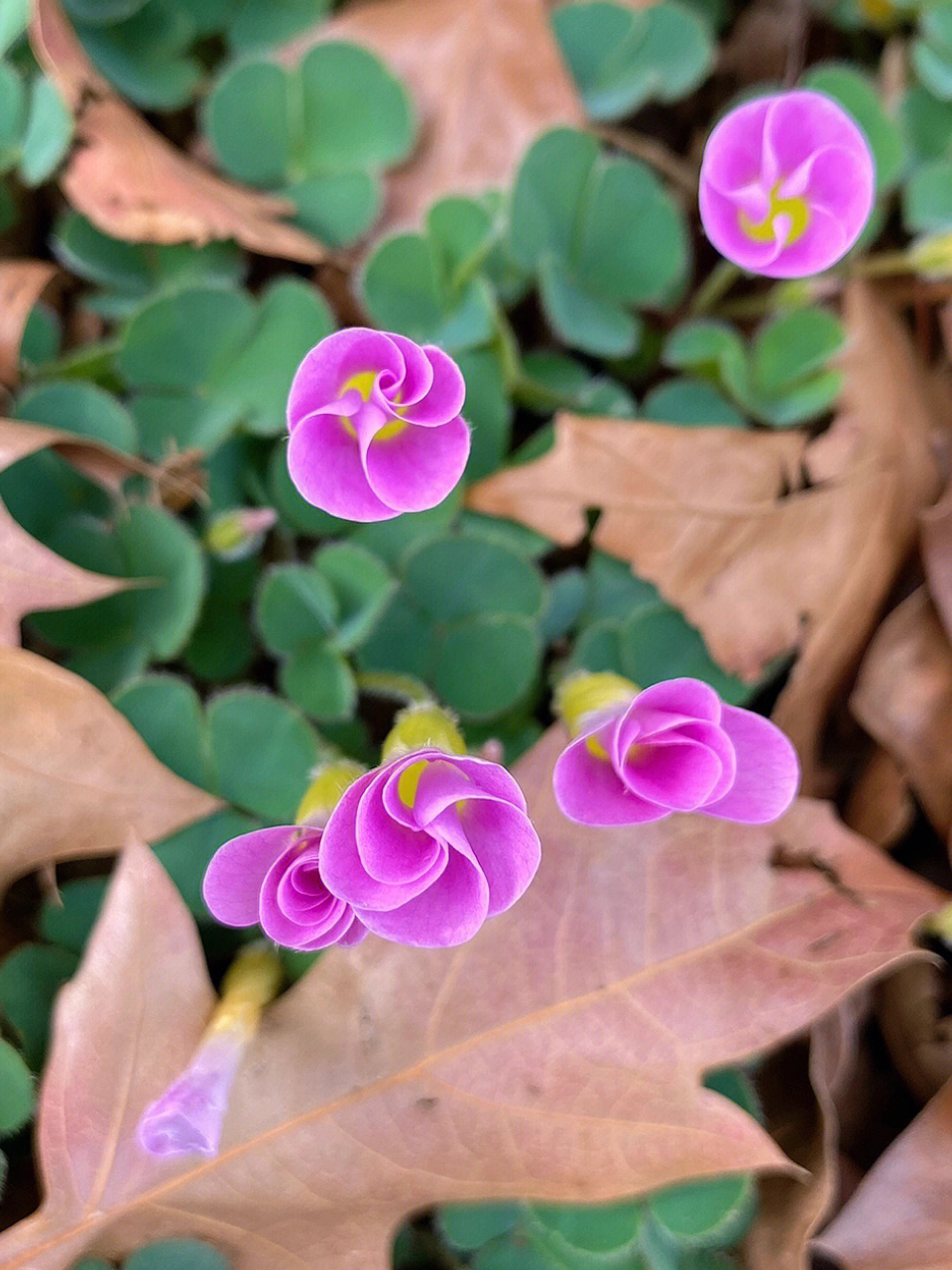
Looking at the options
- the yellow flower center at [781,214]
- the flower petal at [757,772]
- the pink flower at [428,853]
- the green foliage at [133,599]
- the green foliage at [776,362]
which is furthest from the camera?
the green foliage at [776,362]

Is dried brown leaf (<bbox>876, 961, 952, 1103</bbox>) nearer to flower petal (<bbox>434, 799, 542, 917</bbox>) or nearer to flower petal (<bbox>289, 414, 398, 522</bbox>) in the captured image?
flower petal (<bbox>434, 799, 542, 917</bbox>)

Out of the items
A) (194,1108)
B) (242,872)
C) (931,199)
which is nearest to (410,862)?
(242,872)

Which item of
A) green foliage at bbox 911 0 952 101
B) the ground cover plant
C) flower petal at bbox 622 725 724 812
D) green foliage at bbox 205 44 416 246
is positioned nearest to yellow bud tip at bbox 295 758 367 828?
the ground cover plant

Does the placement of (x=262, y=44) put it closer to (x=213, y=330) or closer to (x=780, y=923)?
(x=213, y=330)

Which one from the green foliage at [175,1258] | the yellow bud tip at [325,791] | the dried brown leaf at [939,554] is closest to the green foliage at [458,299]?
the yellow bud tip at [325,791]

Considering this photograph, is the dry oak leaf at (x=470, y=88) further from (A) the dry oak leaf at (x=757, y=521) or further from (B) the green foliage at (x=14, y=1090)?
(B) the green foliage at (x=14, y=1090)

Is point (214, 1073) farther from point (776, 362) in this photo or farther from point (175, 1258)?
point (776, 362)

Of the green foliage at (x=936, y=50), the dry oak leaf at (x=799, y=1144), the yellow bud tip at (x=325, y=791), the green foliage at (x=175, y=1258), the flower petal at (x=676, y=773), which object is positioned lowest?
the green foliage at (x=175, y=1258)
